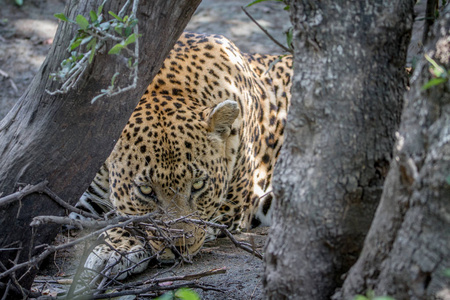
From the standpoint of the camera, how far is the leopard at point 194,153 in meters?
4.40

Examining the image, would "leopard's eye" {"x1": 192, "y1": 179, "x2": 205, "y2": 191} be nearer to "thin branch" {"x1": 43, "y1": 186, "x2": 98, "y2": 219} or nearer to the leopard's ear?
the leopard's ear

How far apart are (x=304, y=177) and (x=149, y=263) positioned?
2.54 m

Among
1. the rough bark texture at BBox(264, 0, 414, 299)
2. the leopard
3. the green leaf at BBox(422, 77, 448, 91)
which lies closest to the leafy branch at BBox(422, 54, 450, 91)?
the green leaf at BBox(422, 77, 448, 91)

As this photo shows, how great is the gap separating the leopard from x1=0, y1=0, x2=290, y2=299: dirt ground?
0.22 m

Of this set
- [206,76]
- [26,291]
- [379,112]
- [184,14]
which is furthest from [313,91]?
[206,76]

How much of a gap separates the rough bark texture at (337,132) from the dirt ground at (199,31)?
1197 millimetres

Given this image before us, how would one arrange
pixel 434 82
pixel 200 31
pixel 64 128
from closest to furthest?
pixel 434 82 < pixel 64 128 < pixel 200 31

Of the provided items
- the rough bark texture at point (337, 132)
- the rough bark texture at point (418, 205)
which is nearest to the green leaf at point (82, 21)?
the rough bark texture at point (337, 132)

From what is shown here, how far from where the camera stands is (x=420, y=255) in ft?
6.03

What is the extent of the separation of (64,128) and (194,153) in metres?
1.63

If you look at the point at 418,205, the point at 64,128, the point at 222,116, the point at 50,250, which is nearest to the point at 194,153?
the point at 222,116

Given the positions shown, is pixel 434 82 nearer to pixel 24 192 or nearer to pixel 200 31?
pixel 24 192

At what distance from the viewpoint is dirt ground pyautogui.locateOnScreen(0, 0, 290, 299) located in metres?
3.82

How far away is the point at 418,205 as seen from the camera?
6.05 feet
